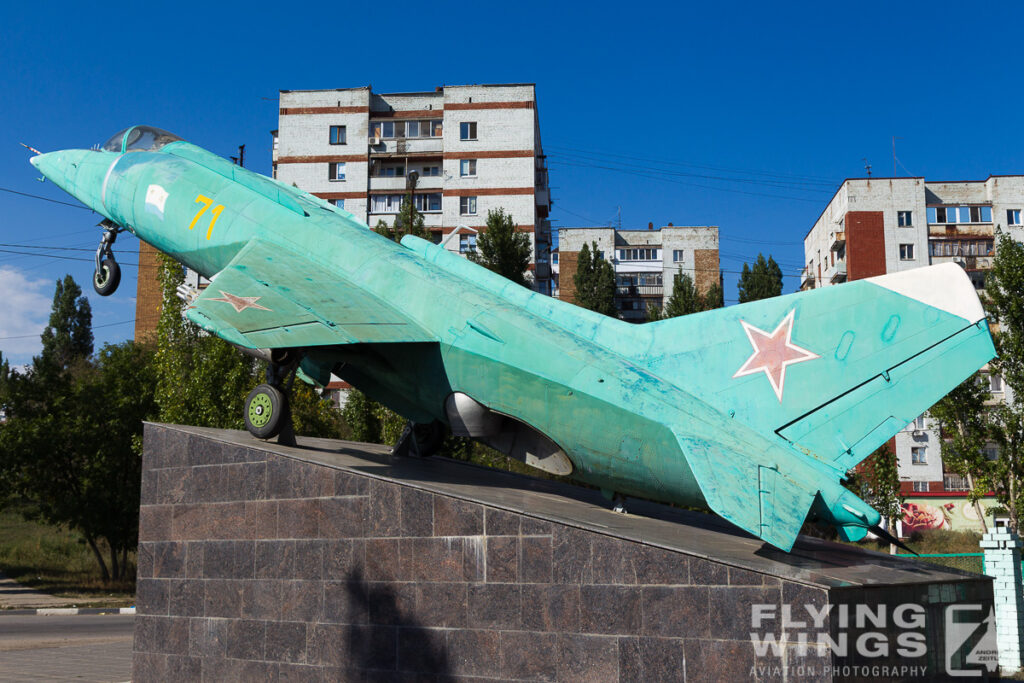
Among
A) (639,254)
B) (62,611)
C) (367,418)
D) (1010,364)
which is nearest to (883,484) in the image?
(1010,364)

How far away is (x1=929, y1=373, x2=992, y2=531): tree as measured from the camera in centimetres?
3008

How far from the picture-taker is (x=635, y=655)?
961cm

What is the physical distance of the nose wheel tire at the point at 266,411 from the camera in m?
13.7

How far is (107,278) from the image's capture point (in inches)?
702

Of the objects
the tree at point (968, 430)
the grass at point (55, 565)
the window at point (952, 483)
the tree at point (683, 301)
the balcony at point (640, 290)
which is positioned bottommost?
the grass at point (55, 565)

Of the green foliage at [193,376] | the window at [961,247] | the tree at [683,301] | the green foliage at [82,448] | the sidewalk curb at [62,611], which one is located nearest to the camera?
the green foliage at [193,376]

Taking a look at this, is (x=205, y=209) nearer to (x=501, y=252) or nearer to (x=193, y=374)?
(x=193, y=374)

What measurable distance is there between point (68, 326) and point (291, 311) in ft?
250

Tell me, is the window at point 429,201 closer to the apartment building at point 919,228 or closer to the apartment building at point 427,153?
the apartment building at point 427,153

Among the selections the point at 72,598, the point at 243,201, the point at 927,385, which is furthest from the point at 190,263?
the point at 72,598

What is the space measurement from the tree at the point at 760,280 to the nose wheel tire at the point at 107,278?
54208 mm

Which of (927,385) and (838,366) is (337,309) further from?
(927,385)

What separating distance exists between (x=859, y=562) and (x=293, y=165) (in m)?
55.0

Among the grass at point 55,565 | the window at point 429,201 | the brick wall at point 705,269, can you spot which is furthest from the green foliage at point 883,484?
the window at point 429,201
